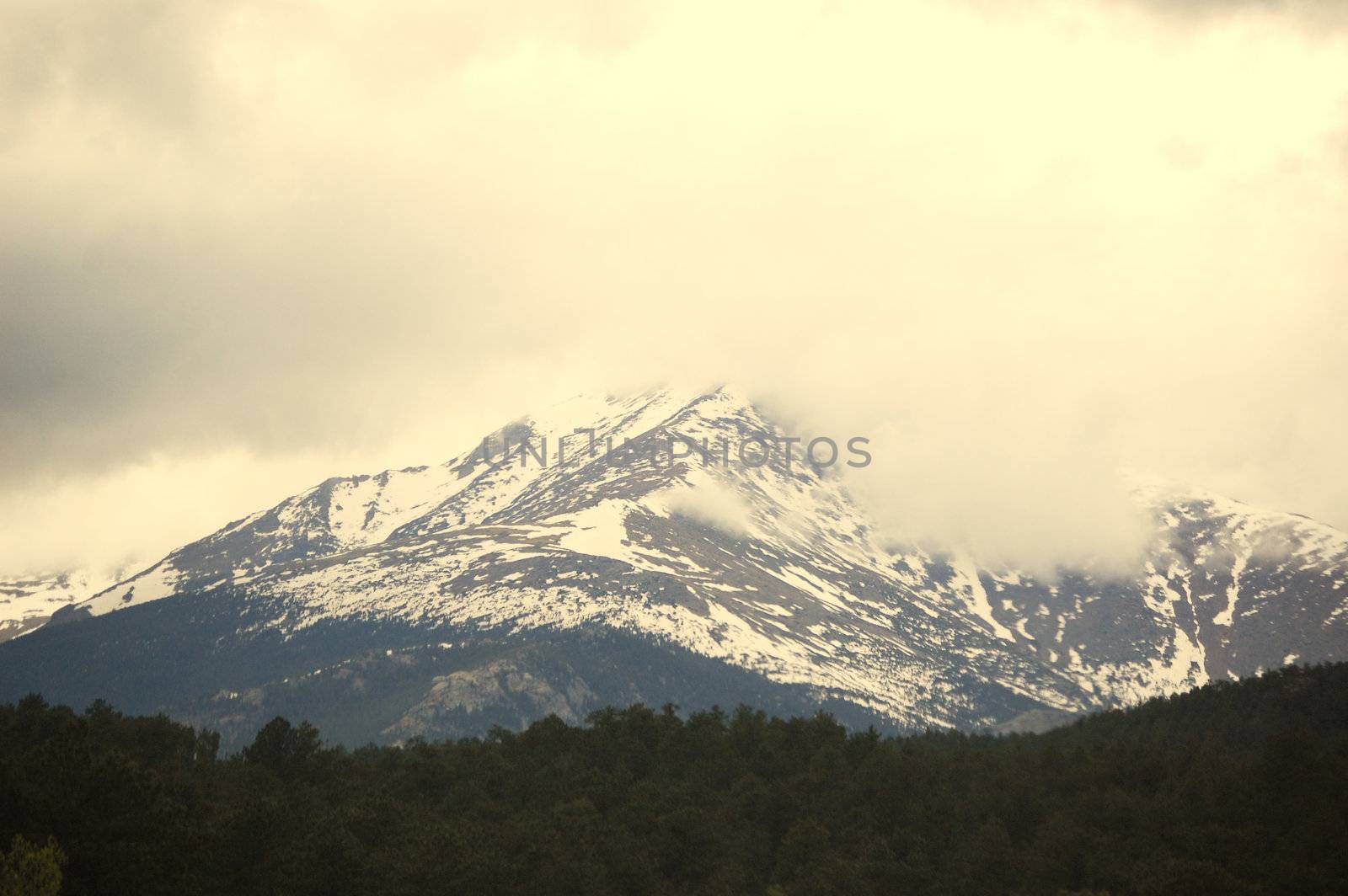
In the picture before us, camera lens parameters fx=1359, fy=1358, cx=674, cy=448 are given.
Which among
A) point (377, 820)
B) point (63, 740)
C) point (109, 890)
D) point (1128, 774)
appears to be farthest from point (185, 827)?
point (1128, 774)

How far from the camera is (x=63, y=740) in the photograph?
465 feet

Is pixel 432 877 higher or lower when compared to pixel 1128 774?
higher

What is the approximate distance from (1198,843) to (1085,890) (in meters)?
22.8

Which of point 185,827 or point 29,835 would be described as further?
point 185,827

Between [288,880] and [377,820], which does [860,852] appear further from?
[288,880]

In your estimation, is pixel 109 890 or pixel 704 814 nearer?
pixel 109 890

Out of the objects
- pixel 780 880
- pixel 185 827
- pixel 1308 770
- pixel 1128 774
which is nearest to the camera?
pixel 185 827

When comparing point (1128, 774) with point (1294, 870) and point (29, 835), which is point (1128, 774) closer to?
point (1294, 870)

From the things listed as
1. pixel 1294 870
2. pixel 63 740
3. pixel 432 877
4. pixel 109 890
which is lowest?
pixel 1294 870

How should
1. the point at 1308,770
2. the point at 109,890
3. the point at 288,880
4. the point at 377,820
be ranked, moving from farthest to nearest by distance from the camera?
the point at 1308,770, the point at 377,820, the point at 288,880, the point at 109,890

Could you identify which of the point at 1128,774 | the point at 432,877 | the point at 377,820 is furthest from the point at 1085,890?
the point at 377,820

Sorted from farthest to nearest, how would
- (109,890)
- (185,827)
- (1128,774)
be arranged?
(1128,774) → (185,827) → (109,890)

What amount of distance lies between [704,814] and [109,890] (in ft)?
316

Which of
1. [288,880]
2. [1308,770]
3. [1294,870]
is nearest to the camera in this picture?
[288,880]
